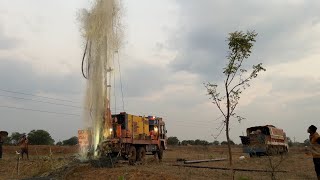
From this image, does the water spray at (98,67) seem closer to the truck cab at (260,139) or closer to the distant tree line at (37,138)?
the truck cab at (260,139)

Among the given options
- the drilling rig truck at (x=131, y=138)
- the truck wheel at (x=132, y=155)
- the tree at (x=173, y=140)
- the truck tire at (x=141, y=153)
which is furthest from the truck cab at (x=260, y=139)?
the tree at (x=173, y=140)

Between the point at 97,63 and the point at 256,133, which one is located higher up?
the point at 97,63

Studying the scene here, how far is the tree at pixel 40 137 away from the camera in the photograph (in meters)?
82.8

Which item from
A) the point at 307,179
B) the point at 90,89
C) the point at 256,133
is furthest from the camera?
the point at 256,133

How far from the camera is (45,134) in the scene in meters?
85.4

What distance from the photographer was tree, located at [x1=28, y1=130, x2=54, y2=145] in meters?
82.8

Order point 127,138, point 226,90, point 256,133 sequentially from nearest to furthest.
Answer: point 226,90 < point 127,138 < point 256,133

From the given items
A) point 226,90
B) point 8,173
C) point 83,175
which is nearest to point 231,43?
point 226,90

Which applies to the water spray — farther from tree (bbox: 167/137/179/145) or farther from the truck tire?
tree (bbox: 167/137/179/145)

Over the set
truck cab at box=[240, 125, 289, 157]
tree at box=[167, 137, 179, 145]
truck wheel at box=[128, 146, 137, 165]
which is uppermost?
tree at box=[167, 137, 179, 145]

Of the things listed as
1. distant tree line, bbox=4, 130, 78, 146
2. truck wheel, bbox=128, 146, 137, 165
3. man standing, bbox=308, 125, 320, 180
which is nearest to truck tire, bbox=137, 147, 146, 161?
truck wheel, bbox=128, 146, 137, 165

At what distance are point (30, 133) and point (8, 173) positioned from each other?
67.7m

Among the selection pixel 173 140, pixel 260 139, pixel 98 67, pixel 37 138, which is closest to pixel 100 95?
pixel 98 67

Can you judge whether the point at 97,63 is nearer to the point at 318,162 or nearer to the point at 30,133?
the point at 318,162
